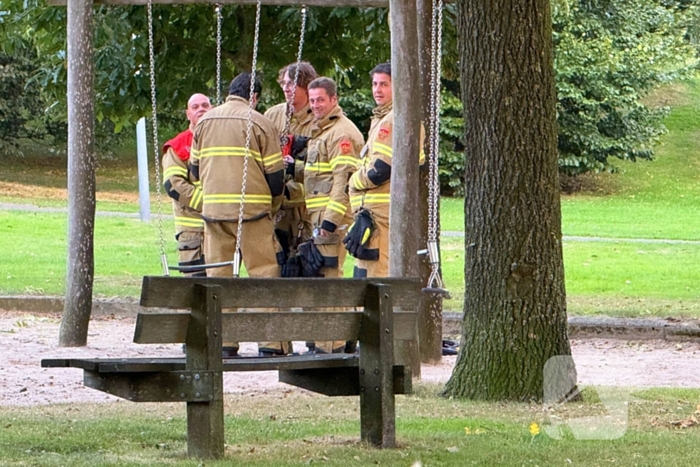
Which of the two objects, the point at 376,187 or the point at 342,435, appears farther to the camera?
the point at 376,187

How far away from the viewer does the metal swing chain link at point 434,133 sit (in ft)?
31.4

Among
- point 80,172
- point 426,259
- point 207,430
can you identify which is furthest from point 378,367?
point 80,172

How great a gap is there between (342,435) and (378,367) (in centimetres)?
52

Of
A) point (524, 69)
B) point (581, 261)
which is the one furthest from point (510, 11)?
point (581, 261)

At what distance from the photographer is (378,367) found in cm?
648

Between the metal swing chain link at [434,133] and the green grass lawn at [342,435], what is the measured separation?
1.46 meters

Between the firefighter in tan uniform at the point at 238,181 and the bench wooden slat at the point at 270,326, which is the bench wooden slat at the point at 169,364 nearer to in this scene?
the bench wooden slat at the point at 270,326

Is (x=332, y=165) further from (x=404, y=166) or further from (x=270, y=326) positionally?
(x=270, y=326)

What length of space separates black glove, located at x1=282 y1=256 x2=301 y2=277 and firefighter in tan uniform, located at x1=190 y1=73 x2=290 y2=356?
396 mm

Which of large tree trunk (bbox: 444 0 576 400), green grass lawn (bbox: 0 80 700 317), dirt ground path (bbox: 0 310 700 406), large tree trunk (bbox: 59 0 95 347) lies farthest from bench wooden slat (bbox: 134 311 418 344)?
green grass lawn (bbox: 0 80 700 317)

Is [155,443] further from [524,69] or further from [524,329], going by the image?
[524,69]

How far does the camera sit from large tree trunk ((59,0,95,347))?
443 inches

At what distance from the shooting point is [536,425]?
6.89 m

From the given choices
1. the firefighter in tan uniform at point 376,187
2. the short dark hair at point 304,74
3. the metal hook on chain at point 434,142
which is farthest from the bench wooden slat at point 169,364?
the short dark hair at point 304,74
